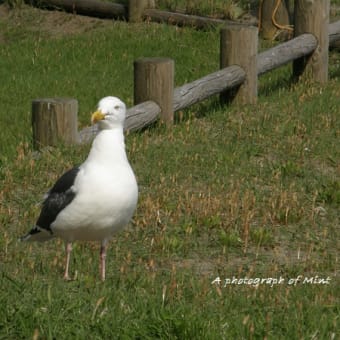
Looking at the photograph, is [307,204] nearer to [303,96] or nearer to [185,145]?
[185,145]

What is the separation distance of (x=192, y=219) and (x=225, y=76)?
409 centimetres

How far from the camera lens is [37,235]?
739 centimetres

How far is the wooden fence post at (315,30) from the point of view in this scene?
46.2ft

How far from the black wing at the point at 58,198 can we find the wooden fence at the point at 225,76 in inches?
119

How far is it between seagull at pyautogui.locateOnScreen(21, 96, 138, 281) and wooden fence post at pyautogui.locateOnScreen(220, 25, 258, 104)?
5.98 metres

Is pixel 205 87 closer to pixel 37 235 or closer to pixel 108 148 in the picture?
pixel 37 235

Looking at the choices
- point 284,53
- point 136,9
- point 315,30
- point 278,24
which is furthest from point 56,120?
point 136,9

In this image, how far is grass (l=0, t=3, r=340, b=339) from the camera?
19.2ft

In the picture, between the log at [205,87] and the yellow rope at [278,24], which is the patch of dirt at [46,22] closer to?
the yellow rope at [278,24]

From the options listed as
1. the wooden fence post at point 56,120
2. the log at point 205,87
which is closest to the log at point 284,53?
the log at point 205,87

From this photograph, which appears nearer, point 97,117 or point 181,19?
point 97,117

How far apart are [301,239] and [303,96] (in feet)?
14.8

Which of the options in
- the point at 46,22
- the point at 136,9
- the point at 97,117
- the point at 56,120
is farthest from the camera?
the point at 46,22

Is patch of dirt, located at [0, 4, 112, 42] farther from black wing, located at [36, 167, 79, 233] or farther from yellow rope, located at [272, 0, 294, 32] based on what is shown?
black wing, located at [36, 167, 79, 233]
